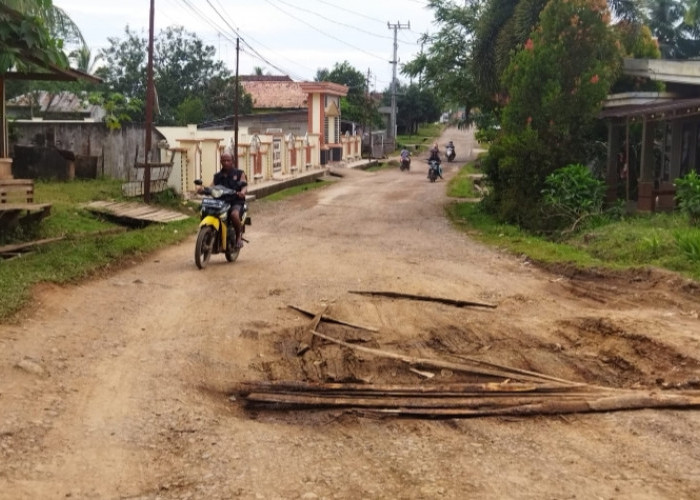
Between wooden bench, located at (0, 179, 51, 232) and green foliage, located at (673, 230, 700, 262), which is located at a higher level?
wooden bench, located at (0, 179, 51, 232)

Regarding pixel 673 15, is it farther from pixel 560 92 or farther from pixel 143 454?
pixel 143 454

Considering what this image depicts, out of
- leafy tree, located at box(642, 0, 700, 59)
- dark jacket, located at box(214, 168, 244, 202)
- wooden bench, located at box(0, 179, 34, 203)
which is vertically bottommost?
wooden bench, located at box(0, 179, 34, 203)

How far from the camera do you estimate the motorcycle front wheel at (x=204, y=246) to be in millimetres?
11297

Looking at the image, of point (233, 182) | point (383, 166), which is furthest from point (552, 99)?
point (383, 166)

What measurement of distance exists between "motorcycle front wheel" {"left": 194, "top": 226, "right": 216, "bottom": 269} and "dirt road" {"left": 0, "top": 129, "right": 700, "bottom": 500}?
267mm

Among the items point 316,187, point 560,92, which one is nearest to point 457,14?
point 316,187

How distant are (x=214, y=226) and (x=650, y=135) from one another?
1054cm

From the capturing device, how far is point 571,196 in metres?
16.4

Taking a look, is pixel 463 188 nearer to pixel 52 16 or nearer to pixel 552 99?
pixel 552 99

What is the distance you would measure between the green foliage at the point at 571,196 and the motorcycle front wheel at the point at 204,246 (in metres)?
7.32

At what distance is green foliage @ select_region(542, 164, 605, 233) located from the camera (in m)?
16.1

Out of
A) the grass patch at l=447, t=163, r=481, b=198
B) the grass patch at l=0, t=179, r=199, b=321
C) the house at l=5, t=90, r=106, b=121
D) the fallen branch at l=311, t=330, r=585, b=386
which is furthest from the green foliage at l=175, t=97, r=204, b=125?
the fallen branch at l=311, t=330, r=585, b=386

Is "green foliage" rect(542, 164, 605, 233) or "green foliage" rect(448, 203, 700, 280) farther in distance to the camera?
"green foliage" rect(542, 164, 605, 233)

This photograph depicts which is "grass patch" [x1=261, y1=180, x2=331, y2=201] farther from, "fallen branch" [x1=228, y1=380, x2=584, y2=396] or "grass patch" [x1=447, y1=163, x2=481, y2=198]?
"fallen branch" [x1=228, y1=380, x2=584, y2=396]
